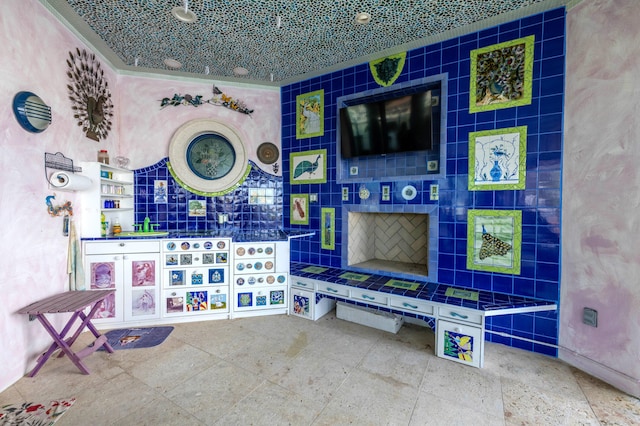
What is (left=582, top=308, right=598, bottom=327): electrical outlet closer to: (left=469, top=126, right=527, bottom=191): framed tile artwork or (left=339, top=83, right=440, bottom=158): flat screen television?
(left=469, top=126, right=527, bottom=191): framed tile artwork

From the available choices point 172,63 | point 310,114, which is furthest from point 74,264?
point 310,114

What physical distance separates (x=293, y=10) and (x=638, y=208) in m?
2.79

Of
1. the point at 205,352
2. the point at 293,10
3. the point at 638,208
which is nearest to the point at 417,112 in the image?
the point at 293,10

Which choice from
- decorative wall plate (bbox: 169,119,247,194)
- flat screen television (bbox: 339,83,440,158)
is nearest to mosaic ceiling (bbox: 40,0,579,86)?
flat screen television (bbox: 339,83,440,158)

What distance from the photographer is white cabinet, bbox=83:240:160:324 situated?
8.48ft

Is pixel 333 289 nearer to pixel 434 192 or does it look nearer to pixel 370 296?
pixel 370 296

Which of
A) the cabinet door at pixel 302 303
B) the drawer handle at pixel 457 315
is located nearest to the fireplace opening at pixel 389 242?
the cabinet door at pixel 302 303

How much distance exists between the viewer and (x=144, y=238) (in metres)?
2.70

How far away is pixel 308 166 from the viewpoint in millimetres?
3391

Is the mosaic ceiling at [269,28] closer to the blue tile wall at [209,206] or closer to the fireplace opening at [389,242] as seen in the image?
the blue tile wall at [209,206]

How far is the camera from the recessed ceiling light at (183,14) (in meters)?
2.13

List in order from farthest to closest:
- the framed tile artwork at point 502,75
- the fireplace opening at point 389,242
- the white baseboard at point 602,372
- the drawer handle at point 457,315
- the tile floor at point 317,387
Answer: the fireplace opening at point 389,242, the framed tile artwork at point 502,75, the drawer handle at point 457,315, the white baseboard at point 602,372, the tile floor at point 317,387

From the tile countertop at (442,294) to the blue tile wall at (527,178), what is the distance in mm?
98

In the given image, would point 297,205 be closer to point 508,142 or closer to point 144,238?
point 144,238
